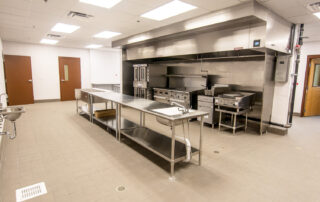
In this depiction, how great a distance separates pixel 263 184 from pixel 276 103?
8.96 ft

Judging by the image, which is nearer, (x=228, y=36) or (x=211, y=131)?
(x=228, y=36)

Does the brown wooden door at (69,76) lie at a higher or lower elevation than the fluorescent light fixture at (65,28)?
lower

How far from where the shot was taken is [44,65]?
762 centimetres

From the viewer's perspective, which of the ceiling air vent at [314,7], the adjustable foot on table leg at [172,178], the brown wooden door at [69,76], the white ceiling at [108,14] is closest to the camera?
the adjustable foot on table leg at [172,178]

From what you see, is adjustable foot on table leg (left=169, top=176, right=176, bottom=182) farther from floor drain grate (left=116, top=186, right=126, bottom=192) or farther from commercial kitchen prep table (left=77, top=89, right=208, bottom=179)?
floor drain grate (left=116, top=186, right=126, bottom=192)

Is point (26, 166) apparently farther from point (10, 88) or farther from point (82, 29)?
point (10, 88)

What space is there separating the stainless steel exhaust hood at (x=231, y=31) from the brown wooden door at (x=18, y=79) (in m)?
5.62

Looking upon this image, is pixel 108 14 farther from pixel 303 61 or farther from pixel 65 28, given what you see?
pixel 303 61

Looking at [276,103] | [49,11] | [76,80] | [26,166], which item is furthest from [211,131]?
[76,80]

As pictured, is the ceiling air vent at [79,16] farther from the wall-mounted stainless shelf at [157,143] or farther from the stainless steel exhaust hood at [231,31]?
the wall-mounted stainless shelf at [157,143]

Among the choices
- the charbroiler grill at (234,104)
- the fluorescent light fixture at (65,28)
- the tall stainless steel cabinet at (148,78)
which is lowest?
the charbroiler grill at (234,104)

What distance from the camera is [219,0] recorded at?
2787mm

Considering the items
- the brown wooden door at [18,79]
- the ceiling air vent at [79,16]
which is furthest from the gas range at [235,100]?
the brown wooden door at [18,79]

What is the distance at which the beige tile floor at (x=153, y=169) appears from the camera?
1.95 metres
